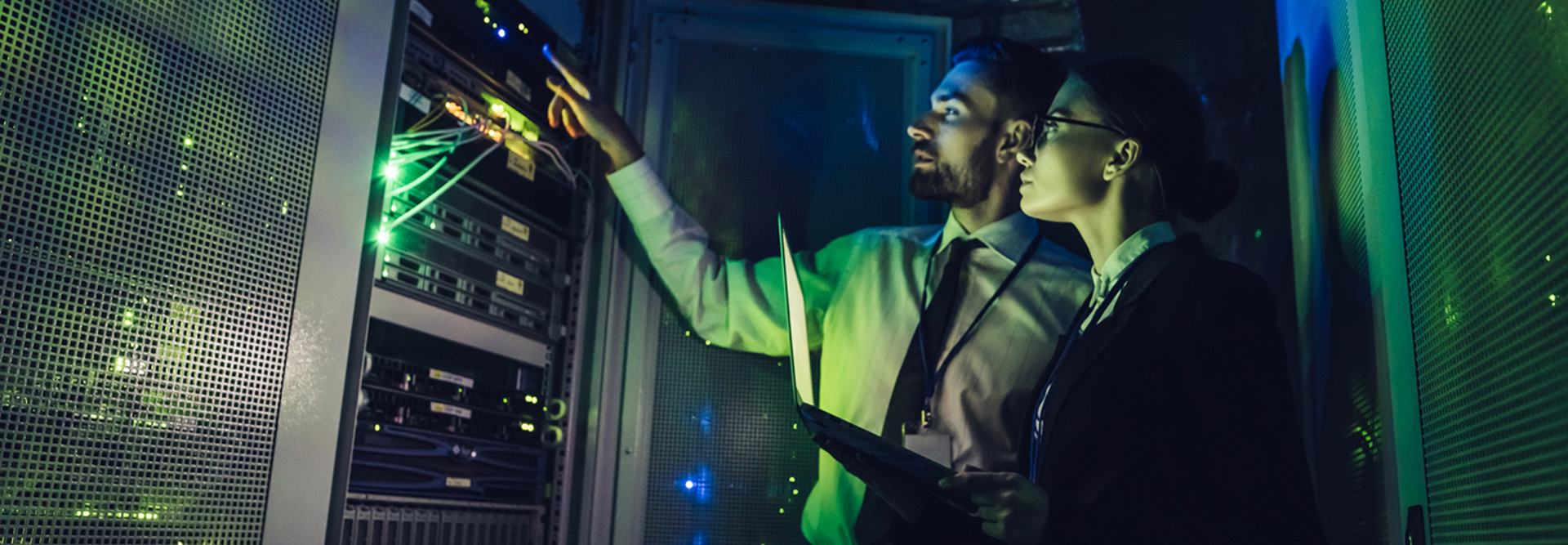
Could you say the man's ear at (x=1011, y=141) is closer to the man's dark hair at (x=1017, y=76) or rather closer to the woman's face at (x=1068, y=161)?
the man's dark hair at (x=1017, y=76)

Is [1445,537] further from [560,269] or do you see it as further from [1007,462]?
[560,269]

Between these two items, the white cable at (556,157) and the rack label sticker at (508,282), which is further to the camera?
the white cable at (556,157)

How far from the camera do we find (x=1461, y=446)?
1255mm

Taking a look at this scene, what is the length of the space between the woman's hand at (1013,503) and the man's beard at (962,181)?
110 centimetres

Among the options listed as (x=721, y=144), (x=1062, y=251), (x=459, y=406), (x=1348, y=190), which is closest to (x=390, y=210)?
(x=459, y=406)

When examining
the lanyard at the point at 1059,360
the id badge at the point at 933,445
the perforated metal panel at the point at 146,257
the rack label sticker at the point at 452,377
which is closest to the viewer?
the perforated metal panel at the point at 146,257

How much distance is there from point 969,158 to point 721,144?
0.69 m

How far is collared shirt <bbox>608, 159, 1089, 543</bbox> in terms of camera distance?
230 centimetres

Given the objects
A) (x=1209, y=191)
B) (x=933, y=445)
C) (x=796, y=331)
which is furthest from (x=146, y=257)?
(x=1209, y=191)

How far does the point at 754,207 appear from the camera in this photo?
277 cm

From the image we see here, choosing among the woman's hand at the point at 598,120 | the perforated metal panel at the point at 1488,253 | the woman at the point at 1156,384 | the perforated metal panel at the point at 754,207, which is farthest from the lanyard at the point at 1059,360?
the woman's hand at the point at 598,120

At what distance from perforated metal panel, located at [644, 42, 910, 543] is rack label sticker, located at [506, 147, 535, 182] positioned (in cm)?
41

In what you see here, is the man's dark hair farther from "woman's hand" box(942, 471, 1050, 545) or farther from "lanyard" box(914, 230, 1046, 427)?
"woman's hand" box(942, 471, 1050, 545)

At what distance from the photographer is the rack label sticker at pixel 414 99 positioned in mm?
2061
